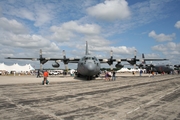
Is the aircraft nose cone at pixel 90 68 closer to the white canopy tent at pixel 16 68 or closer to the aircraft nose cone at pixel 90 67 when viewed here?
the aircraft nose cone at pixel 90 67

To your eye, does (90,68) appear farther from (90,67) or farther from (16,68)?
(16,68)

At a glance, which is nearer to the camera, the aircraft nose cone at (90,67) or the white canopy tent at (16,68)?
the aircraft nose cone at (90,67)

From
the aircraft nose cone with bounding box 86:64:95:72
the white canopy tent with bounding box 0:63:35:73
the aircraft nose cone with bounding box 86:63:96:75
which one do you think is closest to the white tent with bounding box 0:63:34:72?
the white canopy tent with bounding box 0:63:35:73

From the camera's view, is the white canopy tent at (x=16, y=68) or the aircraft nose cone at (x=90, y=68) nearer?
the aircraft nose cone at (x=90, y=68)

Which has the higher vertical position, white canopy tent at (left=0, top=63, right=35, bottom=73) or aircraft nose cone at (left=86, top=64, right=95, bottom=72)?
white canopy tent at (left=0, top=63, right=35, bottom=73)

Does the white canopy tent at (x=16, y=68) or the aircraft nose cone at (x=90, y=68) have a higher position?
the white canopy tent at (x=16, y=68)

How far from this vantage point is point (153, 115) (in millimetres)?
6105

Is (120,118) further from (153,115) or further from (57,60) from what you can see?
(57,60)

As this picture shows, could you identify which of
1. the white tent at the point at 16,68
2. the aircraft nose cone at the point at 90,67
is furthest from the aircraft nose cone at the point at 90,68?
the white tent at the point at 16,68

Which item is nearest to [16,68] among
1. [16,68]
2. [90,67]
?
[16,68]

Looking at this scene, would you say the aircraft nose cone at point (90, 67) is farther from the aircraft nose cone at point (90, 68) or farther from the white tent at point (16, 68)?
the white tent at point (16, 68)

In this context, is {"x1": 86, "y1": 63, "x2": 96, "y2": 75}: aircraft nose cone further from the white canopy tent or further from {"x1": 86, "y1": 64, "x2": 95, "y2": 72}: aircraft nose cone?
the white canopy tent

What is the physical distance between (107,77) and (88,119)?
23032mm

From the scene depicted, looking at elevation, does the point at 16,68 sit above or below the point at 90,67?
above
